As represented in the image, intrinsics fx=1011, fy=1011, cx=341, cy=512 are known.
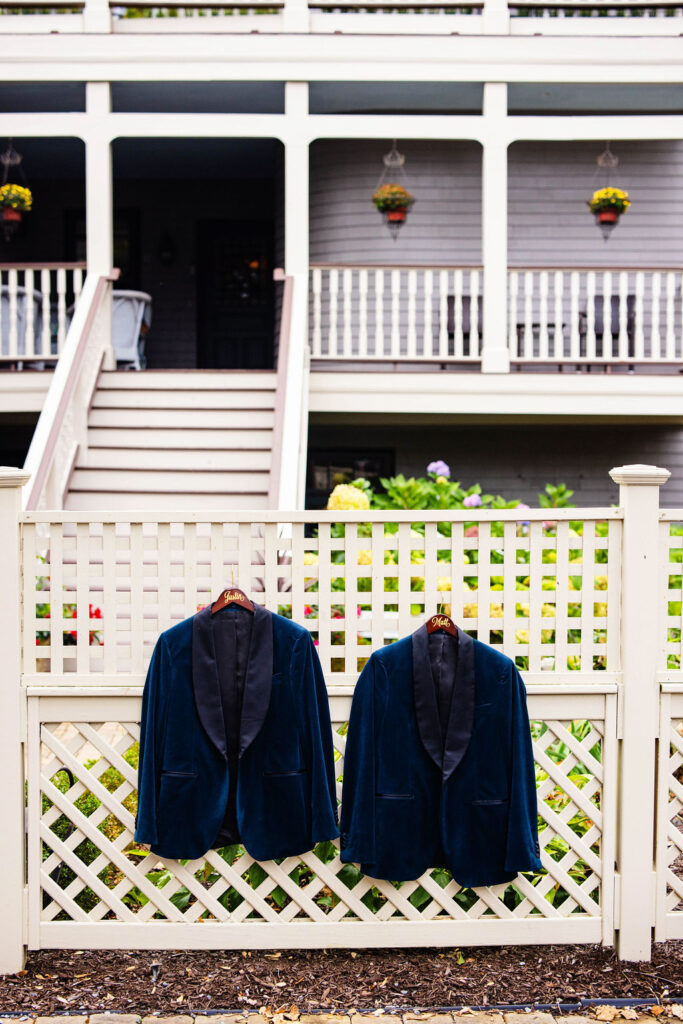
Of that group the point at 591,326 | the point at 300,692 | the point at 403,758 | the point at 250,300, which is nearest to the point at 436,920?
the point at 403,758

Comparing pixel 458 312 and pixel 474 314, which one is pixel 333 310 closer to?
pixel 458 312

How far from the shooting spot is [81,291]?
918 cm

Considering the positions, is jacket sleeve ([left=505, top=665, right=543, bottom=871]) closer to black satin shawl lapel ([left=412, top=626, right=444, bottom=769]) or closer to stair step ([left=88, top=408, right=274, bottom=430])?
black satin shawl lapel ([left=412, top=626, right=444, bottom=769])

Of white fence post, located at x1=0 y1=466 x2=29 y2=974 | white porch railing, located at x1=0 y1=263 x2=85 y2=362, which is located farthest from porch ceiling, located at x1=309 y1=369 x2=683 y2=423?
white fence post, located at x1=0 y1=466 x2=29 y2=974

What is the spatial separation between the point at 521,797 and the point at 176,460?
5.22m

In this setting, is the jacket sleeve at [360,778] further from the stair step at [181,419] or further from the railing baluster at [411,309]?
the railing baluster at [411,309]

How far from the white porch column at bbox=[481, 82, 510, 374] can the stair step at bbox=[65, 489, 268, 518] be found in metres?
3.01

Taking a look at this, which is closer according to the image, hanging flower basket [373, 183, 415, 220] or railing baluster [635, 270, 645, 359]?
railing baluster [635, 270, 645, 359]

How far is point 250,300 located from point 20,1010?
11.1 m

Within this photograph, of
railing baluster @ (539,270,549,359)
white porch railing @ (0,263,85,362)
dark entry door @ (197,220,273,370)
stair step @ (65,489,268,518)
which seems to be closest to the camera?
stair step @ (65,489,268,518)

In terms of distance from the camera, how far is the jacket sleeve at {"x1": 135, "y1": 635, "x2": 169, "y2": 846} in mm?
3150

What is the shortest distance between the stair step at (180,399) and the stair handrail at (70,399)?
165mm

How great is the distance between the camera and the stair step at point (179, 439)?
8.00 m

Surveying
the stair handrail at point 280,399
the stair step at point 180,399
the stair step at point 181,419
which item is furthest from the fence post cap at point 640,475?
the stair step at point 180,399
